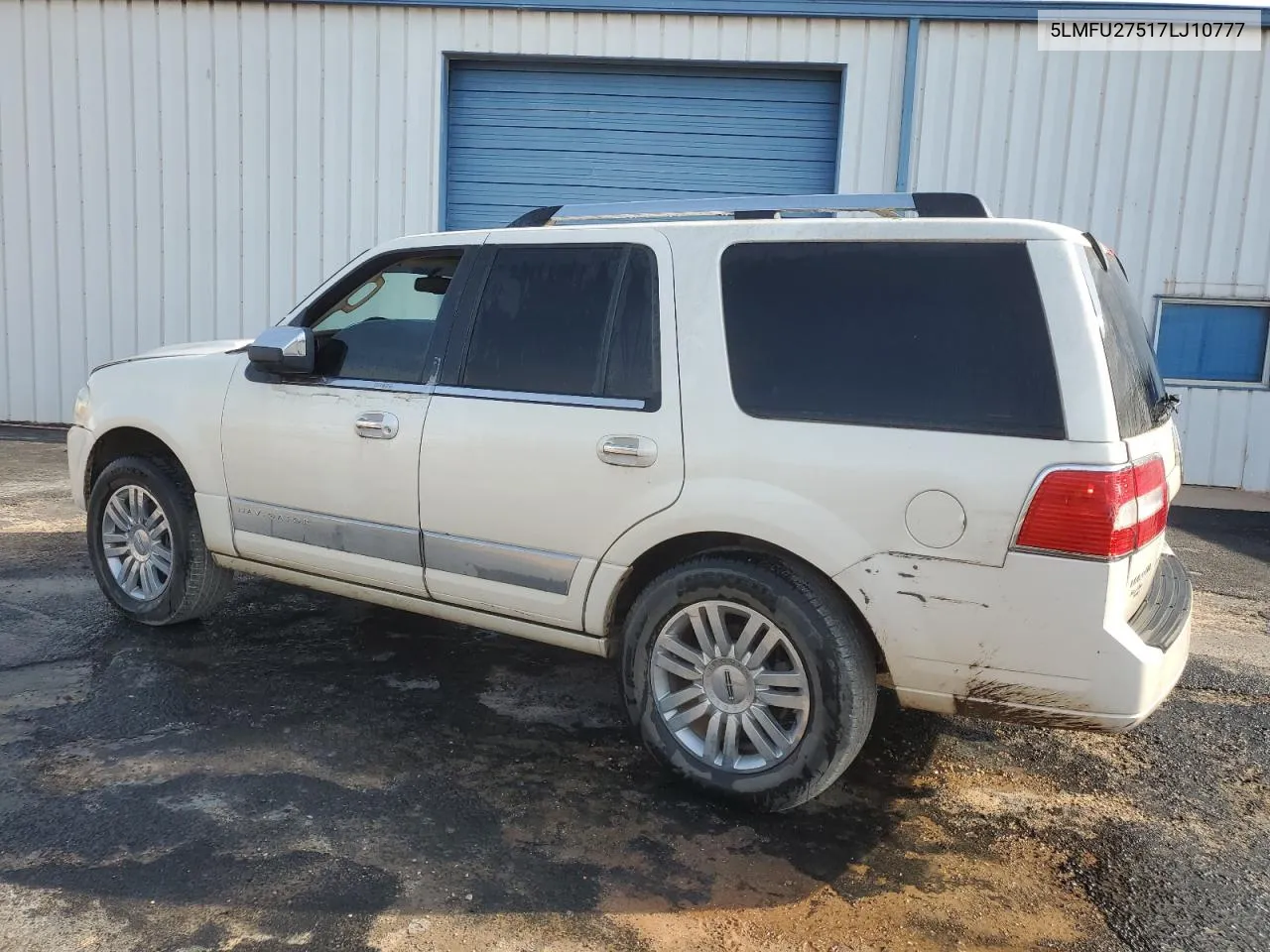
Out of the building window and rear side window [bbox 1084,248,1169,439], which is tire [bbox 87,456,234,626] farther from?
the building window

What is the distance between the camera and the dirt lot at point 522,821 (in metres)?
2.55

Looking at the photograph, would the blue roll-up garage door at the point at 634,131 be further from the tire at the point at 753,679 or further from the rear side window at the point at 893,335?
the tire at the point at 753,679

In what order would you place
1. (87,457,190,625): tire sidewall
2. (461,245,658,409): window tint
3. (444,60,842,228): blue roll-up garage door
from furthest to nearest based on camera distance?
(444,60,842,228): blue roll-up garage door
(87,457,190,625): tire sidewall
(461,245,658,409): window tint

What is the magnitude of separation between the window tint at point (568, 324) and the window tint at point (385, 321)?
297 millimetres

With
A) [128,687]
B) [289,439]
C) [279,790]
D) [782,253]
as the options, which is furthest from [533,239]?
[128,687]

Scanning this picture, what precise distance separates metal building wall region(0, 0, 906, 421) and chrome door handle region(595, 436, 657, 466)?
→ 701cm

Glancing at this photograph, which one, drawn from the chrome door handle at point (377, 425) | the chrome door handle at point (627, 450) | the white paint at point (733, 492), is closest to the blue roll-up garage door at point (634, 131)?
the white paint at point (733, 492)

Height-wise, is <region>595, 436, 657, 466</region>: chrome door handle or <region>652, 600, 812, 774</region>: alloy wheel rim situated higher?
<region>595, 436, 657, 466</region>: chrome door handle

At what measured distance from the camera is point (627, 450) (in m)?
3.25

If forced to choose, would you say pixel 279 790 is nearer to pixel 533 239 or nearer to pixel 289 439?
pixel 289 439

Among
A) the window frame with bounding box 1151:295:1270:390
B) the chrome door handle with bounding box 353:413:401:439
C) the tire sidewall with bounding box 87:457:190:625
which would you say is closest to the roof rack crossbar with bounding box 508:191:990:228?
the chrome door handle with bounding box 353:413:401:439

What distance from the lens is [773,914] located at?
261cm

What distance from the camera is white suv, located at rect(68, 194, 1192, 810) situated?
2.72 m

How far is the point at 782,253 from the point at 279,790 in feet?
7.71
